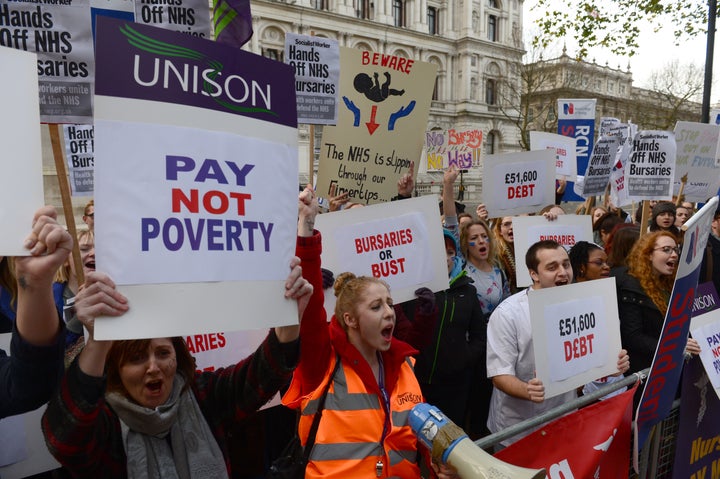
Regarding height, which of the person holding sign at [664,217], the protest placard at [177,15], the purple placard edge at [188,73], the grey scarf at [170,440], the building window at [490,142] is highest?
the building window at [490,142]

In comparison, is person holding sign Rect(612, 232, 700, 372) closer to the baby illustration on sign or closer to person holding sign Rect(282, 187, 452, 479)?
person holding sign Rect(282, 187, 452, 479)

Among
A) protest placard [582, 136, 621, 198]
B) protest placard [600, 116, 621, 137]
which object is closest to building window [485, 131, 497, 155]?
protest placard [600, 116, 621, 137]

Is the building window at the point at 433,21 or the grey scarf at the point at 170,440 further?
the building window at the point at 433,21

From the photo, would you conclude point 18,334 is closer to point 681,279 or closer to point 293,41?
point 681,279

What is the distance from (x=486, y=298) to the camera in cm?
410

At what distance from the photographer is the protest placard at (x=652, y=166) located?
19.7 ft

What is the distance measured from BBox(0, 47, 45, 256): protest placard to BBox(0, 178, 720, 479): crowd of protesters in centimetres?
5

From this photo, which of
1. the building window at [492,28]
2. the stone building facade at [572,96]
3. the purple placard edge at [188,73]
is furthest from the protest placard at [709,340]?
the building window at [492,28]

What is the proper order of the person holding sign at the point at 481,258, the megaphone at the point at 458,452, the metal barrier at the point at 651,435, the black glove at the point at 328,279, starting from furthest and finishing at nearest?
the person holding sign at the point at 481,258 < the black glove at the point at 328,279 < the metal barrier at the point at 651,435 < the megaphone at the point at 458,452

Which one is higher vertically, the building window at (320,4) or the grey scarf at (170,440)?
the building window at (320,4)

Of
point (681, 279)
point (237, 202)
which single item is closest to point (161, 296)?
point (237, 202)

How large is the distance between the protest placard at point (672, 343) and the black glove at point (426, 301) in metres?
1.23

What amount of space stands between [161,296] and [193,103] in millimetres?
556

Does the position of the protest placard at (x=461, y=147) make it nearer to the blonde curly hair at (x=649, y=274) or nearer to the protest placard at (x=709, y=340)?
the blonde curly hair at (x=649, y=274)
